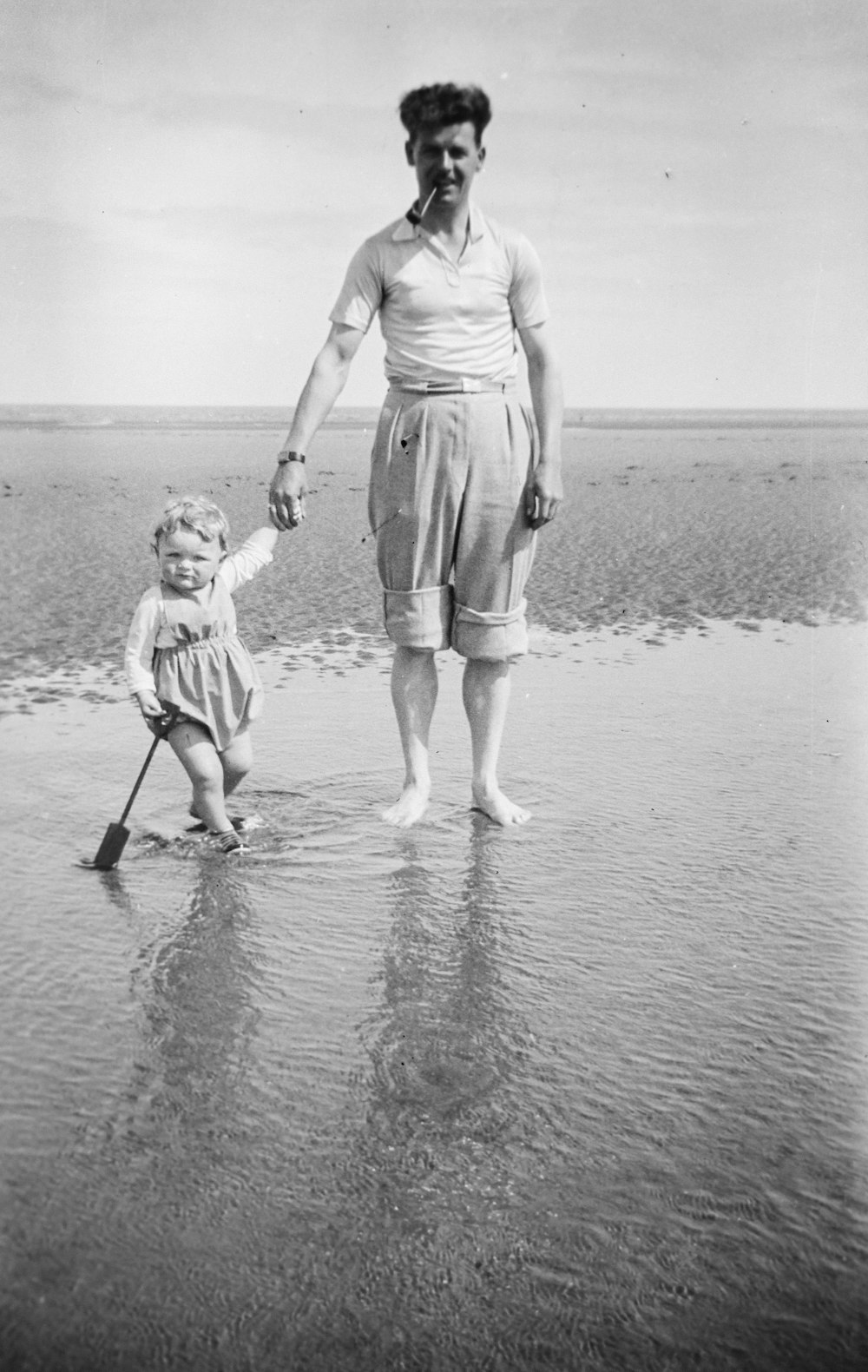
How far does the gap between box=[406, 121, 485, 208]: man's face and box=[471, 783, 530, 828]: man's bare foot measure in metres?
1.45

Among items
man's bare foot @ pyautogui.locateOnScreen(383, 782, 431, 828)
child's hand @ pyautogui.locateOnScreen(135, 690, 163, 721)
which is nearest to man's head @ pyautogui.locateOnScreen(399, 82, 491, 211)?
child's hand @ pyautogui.locateOnScreen(135, 690, 163, 721)

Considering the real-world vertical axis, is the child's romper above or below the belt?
below

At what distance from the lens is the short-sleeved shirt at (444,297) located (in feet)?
10.4

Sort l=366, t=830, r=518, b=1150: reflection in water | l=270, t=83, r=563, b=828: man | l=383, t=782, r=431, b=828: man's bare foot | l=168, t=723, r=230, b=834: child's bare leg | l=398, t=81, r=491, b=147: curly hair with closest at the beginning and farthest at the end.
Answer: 1. l=366, t=830, r=518, b=1150: reflection in water
2. l=398, t=81, r=491, b=147: curly hair
3. l=270, t=83, r=563, b=828: man
4. l=168, t=723, r=230, b=834: child's bare leg
5. l=383, t=782, r=431, b=828: man's bare foot

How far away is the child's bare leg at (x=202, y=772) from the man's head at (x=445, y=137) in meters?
1.39

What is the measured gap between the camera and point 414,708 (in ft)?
11.6

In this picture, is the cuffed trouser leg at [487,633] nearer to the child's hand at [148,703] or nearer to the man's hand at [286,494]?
the man's hand at [286,494]

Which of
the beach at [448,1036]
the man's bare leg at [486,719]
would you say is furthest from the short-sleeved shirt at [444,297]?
the beach at [448,1036]

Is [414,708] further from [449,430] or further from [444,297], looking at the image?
[444,297]

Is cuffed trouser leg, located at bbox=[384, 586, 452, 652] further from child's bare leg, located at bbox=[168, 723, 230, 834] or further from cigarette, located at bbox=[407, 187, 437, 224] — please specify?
cigarette, located at bbox=[407, 187, 437, 224]

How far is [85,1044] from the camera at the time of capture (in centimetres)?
226

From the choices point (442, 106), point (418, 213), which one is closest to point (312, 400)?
point (418, 213)

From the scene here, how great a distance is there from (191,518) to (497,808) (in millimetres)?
1069

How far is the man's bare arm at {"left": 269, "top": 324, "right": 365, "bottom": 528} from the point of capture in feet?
10.7
